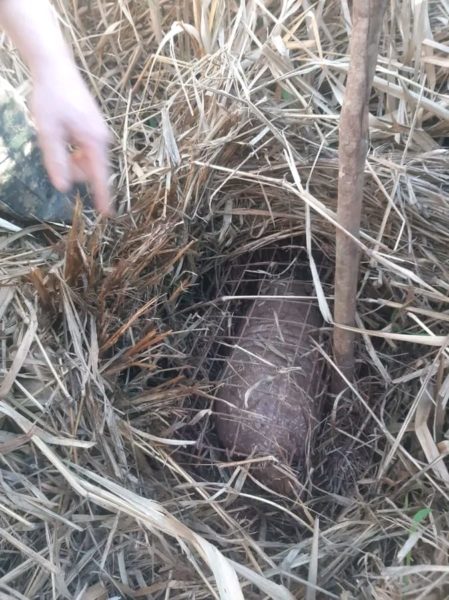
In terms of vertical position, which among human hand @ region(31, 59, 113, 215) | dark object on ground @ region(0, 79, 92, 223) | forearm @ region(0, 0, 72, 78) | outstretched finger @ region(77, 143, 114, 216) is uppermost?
forearm @ region(0, 0, 72, 78)

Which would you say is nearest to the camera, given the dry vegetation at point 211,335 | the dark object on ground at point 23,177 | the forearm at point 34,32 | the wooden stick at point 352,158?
the wooden stick at point 352,158

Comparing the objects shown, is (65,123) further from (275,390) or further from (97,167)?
(275,390)

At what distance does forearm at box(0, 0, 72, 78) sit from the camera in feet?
2.77

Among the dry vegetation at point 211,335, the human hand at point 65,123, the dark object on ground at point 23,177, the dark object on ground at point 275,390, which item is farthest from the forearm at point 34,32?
the dark object on ground at point 275,390

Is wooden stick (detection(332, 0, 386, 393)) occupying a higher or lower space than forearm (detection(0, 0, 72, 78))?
lower

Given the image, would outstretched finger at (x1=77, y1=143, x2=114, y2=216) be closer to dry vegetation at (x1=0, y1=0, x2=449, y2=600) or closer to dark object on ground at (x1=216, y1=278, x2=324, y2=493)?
dry vegetation at (x1=0, y1=0, x2=449, y2=600)

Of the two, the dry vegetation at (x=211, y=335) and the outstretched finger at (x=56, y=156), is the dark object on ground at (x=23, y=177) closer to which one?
the dry vegetation at (x=211, y=335)

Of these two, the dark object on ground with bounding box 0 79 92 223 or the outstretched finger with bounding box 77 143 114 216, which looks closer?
the outstretched finger with bounding box 77 143 114 216

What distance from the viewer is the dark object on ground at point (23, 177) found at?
1254 mm

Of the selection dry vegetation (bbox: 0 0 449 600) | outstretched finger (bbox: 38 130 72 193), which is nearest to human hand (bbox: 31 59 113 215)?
outstretched finger (bbox: 38 130 72 193)

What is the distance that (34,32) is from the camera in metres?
0.85

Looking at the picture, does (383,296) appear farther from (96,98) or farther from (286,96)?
(96,98)

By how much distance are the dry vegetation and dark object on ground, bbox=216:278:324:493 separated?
0.14 ft

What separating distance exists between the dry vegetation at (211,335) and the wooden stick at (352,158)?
6cm
